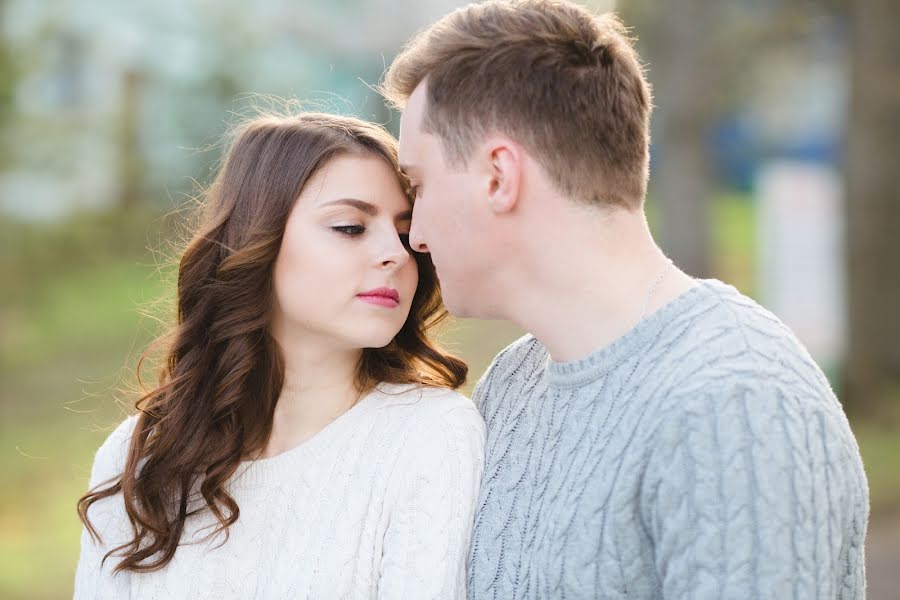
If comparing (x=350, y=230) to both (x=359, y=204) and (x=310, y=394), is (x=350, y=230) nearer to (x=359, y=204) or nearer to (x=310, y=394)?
(x=359, y=204)

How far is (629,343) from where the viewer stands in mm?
2314

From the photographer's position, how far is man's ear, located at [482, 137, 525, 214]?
2.37 metres

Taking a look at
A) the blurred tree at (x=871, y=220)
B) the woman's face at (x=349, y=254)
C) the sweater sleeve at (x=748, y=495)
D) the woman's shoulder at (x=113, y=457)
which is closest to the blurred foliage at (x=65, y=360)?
the blurred tree at (x=871, y=220)

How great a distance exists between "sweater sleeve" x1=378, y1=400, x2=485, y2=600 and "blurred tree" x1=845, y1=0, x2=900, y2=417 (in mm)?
6931

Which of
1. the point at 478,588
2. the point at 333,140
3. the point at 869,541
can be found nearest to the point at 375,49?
the point at 869,541

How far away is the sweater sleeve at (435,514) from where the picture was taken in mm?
2477

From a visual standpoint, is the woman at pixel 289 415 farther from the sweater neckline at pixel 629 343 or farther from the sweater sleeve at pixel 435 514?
the sweater neckline at pixel 629 343

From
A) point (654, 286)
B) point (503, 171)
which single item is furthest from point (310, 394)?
point (654, 286)

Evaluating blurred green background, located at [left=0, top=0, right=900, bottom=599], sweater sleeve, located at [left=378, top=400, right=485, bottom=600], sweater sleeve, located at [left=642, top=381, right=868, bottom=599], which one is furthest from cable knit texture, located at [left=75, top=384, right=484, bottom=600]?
blurred green background, located at [left=0, top=0, right=900, bottom=599]

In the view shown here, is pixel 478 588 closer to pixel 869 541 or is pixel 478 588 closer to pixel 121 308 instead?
pixel 869 541

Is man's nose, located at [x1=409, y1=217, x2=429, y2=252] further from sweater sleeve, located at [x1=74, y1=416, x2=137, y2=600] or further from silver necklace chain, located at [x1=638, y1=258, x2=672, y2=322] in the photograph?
sweater sleeve, located at [x1=74, y1=416, x2=137, y2=600]

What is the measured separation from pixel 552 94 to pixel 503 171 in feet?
0.63

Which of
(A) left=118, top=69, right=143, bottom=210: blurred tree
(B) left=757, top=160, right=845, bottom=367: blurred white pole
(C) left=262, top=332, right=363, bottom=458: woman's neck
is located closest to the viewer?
(C) left=262, top=332, right=363, bottom=458: woman's neck

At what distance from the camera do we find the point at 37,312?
991 cm
